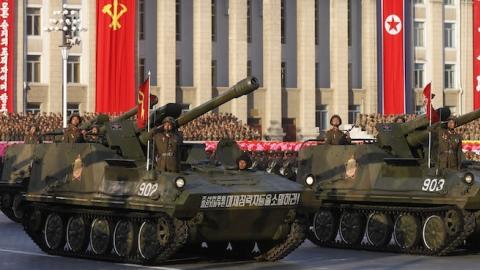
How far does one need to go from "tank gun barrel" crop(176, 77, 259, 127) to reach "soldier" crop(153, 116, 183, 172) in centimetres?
69

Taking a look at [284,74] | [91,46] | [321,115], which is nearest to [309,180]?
[91,46]

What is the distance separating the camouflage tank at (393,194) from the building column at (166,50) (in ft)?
155

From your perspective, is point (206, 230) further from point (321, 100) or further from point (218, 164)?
point (321, 100)

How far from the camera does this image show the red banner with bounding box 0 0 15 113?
222 feet

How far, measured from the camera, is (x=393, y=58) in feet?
251

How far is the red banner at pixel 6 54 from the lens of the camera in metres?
67.8

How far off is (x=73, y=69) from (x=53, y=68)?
57.9 inches

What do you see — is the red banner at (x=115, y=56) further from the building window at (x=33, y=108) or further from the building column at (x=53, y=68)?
the building window at (x=33, y=108)

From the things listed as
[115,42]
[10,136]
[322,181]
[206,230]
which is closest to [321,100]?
[115,42]

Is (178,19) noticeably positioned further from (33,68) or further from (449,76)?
(449,76)

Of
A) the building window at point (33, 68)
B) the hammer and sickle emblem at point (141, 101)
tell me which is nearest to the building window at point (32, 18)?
the building window at point (33, 68)

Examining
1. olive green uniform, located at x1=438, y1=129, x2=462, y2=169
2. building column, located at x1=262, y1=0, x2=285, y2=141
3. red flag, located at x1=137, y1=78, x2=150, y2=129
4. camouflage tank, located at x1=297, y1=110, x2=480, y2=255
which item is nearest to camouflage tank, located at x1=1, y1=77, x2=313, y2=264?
red flag, located at x1=137, y1=78, x2=150, y2=129

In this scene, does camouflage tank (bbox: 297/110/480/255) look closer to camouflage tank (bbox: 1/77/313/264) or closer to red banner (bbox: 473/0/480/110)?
camouflage tank (bbox: 1/77/313/264)

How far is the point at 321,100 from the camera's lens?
8381 centimetres
